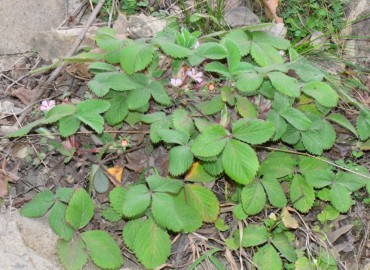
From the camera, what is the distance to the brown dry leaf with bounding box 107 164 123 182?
2219 mm

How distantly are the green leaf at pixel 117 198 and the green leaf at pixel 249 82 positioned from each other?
601 millimetres

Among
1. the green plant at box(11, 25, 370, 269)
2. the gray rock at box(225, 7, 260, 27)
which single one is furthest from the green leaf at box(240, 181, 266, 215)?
the gray rock at box(225, 7, 260, 27)

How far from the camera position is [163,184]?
200 cm

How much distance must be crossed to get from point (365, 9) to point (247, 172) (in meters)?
1.63

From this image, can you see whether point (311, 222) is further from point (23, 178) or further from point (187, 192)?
point (23, 178)

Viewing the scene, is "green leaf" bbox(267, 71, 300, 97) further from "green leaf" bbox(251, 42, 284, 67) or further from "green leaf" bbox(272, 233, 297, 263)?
"green leaf" bbox(272, 233, 297, 263)

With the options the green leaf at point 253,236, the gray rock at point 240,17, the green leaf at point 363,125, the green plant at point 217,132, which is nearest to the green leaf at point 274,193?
the green plant at point 217,132

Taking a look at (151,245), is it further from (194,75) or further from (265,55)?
(265,55)

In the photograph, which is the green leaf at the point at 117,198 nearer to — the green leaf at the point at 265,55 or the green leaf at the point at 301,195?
the green leaf at the point at 301,195

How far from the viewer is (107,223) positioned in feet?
7.08

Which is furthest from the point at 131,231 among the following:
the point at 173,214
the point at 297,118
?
the point at 297,118

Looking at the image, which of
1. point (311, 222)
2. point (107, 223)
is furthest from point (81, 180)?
point (311, 222)

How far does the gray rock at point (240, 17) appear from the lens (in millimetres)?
3012

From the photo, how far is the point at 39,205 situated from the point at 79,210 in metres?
0.17
